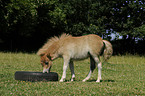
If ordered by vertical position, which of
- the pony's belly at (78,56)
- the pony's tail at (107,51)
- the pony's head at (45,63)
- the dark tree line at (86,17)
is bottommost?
the pony's head at (45,63)

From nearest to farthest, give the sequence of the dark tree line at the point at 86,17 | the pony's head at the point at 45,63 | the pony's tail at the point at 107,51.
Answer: the pony's head at the point at 45,63
the pony's tail at the point at 107,51
the dark tree line at the point at 86,17

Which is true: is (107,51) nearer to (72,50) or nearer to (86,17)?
(72,50)

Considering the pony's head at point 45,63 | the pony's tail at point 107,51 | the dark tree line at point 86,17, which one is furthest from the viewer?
the dark tree line at point 86,17

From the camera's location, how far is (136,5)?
87.2 feet

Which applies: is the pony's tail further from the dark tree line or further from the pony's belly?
the dark tree line

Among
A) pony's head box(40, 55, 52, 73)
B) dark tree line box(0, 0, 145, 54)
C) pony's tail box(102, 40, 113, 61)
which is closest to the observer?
pony's head box(40, 55, 52, 73)

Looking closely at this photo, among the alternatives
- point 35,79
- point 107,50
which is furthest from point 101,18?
point 35,79

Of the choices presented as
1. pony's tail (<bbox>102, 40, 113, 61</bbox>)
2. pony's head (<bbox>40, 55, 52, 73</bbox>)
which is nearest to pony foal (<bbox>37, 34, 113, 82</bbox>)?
pony's head (<bbox>40, 55, 52, 73</bbox>)

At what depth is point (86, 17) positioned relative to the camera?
2948 centimetres

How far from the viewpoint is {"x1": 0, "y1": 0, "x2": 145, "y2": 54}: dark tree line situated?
82.9 ft

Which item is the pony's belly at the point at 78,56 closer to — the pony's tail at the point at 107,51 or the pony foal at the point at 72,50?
the pony foal at the point at 72,50

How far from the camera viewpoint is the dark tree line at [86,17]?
25273mm

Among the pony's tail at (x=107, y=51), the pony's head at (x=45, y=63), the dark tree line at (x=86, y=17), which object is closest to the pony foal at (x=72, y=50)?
the pony's head at (x=45, y=63)

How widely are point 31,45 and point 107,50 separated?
2636cm
